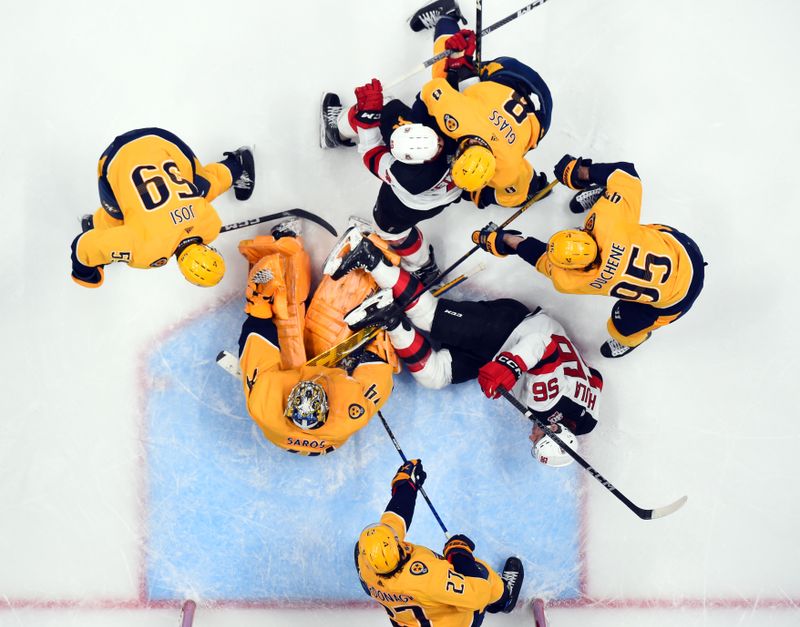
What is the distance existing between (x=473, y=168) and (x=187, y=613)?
3.40 m

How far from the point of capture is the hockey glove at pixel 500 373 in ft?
14.0

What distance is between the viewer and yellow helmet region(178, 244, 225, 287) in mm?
3613

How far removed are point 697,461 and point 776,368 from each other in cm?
82

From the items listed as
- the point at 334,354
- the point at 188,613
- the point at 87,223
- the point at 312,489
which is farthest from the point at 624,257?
the point at 188,613

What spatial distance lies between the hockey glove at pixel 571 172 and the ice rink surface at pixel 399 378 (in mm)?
470

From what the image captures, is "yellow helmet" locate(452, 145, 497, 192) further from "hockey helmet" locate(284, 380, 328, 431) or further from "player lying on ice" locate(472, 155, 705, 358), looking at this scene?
"hockey helmet" locate(284, 380, 328, 431)

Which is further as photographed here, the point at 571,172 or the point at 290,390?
the point at 571,172

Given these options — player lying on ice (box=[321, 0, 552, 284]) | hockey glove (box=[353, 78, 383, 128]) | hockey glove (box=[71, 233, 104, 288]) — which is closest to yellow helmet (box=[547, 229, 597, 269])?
player lying on ice (box=[321, 0, 552, 284])

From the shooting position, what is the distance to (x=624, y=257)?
370cm

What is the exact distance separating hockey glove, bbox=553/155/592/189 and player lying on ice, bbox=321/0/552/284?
222mm

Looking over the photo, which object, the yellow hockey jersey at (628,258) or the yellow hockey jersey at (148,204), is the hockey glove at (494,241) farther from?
the yellow hockey jersey at (148,204)

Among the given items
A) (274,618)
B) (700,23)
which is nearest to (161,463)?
(274,618)

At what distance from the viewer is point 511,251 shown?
439 centimetres

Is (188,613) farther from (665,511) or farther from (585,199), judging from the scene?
(585,199)
